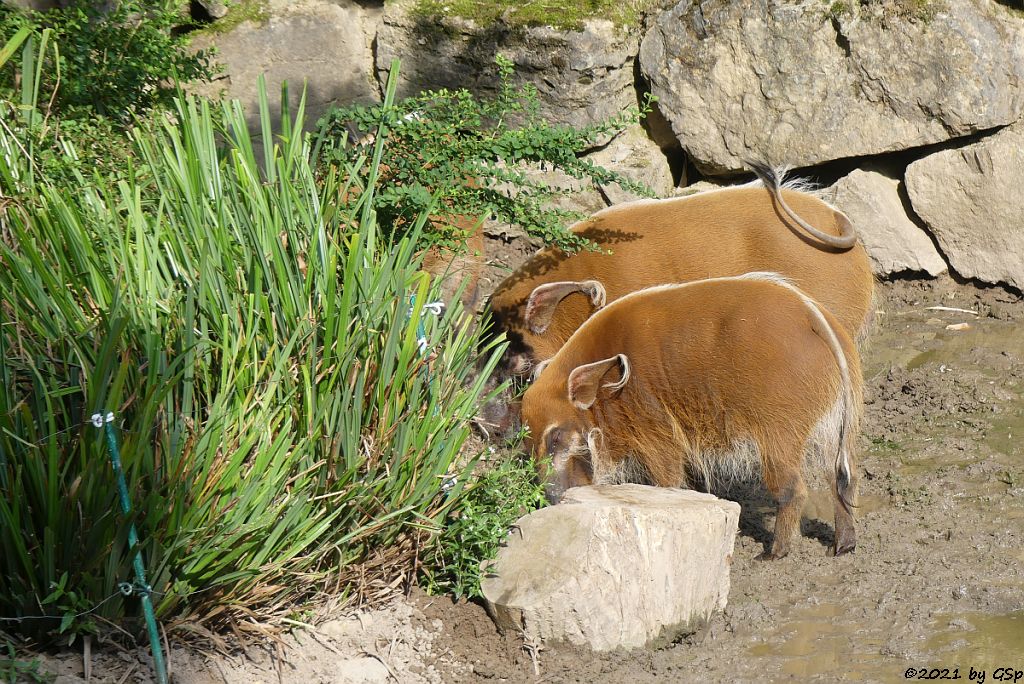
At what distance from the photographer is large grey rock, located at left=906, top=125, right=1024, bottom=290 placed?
6137 millimetres

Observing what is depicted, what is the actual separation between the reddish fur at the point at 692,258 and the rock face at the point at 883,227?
152 centimetres

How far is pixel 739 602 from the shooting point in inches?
144

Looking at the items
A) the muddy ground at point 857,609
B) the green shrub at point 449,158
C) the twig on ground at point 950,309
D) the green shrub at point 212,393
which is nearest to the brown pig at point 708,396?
the muddy ground at point 857,609

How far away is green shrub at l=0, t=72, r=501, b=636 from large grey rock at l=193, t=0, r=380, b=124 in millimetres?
3188

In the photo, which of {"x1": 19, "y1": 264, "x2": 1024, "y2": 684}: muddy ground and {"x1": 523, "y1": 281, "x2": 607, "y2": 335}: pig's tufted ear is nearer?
{"x1": 19, "y1": 264, "x2": 1024, "y2": 684}: muddy ground

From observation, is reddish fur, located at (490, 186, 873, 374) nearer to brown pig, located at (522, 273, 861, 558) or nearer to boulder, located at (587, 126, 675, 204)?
brown pig, located at (522, 273, 861, 558)

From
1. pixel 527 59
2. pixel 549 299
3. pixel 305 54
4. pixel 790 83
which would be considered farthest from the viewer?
pixel 305 54

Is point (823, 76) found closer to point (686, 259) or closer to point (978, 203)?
point (978, 203)

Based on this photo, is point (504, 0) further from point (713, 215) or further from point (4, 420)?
point (4, 420)

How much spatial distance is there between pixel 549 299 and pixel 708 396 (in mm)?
1232

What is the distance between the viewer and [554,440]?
13.7 feet

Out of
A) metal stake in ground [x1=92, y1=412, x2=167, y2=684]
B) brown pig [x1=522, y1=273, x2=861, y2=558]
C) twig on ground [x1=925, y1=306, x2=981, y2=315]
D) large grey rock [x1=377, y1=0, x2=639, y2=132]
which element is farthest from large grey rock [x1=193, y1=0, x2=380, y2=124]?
metal stake in ground [x1=92, y1=412, x2=167, y2=684]

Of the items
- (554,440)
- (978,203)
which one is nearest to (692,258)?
(554,440)

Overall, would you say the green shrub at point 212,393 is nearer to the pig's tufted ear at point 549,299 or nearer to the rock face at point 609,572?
the rock face at point 609,572
